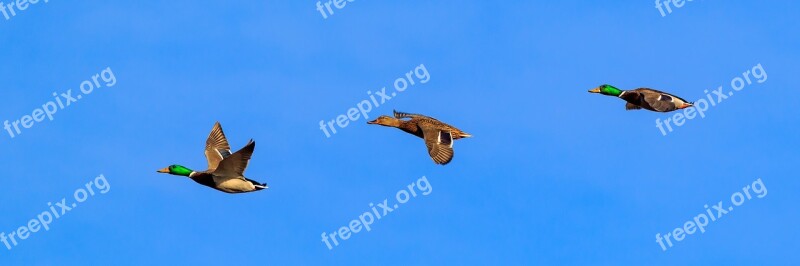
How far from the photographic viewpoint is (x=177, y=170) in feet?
200

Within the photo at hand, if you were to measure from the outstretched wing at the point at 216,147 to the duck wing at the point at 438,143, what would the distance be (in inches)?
263

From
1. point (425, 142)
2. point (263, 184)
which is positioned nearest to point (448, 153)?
point (425, 142)

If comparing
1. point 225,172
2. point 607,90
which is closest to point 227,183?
point 225,172

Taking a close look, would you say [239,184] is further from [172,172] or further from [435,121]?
[435,121]

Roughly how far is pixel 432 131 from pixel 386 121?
508cm

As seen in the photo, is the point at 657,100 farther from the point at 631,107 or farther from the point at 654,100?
→ the point at 631,107

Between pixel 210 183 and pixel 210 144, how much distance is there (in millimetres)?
3455

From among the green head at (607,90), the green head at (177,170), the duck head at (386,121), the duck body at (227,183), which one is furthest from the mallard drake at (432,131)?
the green head at (177,170)

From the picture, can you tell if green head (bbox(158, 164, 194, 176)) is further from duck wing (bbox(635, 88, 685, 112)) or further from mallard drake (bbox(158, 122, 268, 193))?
duck wing (bbox(635, 88, 685, 112))

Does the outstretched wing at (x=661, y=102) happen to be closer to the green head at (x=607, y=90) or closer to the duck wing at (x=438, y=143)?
the green head at (x=607, y=90)

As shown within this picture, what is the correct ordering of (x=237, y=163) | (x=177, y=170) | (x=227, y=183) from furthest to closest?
1. (x=177, y=170)
2. (x=227, y=183)
3. (x=237, y=163)

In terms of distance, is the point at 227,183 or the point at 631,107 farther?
the point at 631,107

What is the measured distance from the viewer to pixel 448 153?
6062 cm

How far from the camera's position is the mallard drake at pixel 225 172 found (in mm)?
57500
